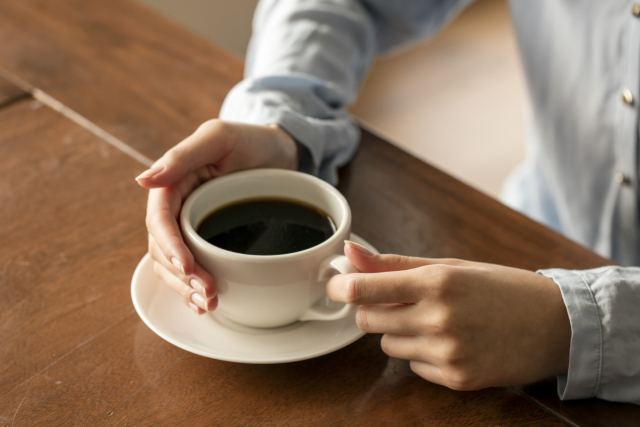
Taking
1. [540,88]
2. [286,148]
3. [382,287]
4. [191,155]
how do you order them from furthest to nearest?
[540,88], [286,148], [191,155], [382,287]

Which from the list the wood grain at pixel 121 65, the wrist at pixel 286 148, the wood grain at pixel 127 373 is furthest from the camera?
the wood grain at pixel 121 65

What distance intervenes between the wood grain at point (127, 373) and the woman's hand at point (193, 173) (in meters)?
0.06

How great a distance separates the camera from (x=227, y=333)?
0.50 m

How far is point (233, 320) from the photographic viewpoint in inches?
20.2

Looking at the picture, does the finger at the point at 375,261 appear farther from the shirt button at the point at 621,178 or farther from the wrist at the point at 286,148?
the shirt button at the point at 621,178

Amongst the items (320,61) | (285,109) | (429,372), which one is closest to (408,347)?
(429,372)

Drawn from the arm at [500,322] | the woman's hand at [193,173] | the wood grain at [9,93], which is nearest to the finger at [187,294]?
the woman's hand at [193,173]

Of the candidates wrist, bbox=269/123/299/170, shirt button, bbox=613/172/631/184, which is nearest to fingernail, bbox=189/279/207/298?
wrist, bbox=269/123/299/170

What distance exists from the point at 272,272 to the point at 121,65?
0.60 metres

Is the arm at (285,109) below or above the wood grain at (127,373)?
above

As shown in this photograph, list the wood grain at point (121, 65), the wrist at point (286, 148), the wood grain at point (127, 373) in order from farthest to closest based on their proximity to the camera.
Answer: the wood grain at point (121, 65)
the wrist at point (286, 148)
the wood grain at point (127, 373)

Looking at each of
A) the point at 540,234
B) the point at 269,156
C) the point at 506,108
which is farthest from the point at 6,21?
the point at 506,108

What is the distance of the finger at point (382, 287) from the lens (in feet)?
1.47

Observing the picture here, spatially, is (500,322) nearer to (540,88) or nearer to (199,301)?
(199,301)
